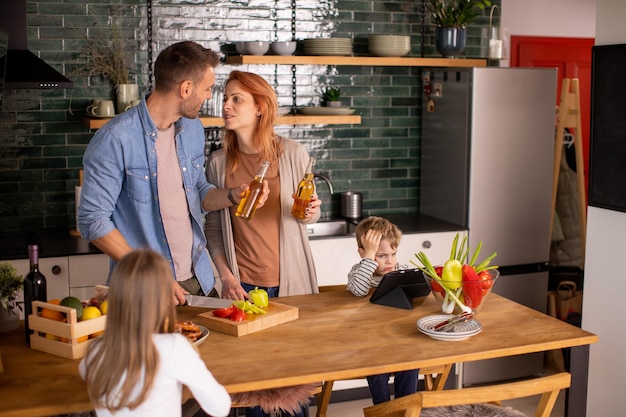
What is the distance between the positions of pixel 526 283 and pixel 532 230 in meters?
0.34

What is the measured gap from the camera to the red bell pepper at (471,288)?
296 cm

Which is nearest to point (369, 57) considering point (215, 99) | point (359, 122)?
point (359, 122)

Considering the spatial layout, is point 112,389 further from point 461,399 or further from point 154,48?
point 154,48

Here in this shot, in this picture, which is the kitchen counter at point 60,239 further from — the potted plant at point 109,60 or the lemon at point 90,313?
the lemon at point 90,313

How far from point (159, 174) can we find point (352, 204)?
2.34 meters

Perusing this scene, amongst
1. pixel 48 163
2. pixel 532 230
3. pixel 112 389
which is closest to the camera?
pixel 112 389

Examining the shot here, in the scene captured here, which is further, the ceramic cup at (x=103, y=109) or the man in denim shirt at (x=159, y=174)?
the ceramic cup at (x=103, y=109)

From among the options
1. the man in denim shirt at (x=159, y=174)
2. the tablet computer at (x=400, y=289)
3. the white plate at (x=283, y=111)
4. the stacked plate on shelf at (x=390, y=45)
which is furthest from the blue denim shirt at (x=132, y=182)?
the stacked plate on shelf at (x=390, y=45)

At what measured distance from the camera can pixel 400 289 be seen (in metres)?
3.15

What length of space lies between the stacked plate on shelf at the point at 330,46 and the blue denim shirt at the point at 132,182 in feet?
6.11

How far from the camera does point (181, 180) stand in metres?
3.34

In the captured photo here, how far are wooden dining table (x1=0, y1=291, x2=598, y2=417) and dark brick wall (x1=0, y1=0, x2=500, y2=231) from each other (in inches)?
88.7

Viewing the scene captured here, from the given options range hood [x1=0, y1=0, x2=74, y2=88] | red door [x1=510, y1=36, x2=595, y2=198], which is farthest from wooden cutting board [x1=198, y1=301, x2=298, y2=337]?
red door [x1=510, y1=36, x2=595, y2=198]

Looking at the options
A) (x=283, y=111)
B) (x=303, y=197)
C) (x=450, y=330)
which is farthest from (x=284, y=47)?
(x=450, y=330)
